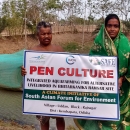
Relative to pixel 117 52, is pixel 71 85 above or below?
below

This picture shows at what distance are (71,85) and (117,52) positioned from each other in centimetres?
54

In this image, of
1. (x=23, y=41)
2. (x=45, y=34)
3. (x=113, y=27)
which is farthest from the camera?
(x=23, y=41)

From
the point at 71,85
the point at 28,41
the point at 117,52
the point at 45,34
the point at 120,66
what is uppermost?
the point at 45,34

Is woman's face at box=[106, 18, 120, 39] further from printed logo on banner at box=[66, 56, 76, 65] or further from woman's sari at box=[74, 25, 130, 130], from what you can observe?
printed logo on banner at box=[66, 56, 76, 65]

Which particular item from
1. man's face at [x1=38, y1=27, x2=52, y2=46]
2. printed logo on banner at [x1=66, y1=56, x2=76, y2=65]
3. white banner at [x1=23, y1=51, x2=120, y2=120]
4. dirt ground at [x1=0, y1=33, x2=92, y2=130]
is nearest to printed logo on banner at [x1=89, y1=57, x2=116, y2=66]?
white banner at [x1=23, y1=51, x2=120, y2=120]

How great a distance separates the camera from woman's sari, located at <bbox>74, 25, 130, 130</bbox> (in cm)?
282

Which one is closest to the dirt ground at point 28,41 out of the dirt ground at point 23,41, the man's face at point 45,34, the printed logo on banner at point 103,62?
the dirt ground at point 23,41

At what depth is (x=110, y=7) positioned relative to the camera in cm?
2428

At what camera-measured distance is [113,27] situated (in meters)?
2.81

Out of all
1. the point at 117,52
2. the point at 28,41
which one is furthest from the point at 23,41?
the point at 117,52

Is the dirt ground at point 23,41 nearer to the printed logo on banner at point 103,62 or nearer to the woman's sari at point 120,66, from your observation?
the woman's sari at point 120,66

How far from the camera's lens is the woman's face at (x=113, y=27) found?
2799 millimetres

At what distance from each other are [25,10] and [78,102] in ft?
65.3

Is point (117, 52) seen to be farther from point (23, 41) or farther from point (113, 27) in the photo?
point (23, 41)
